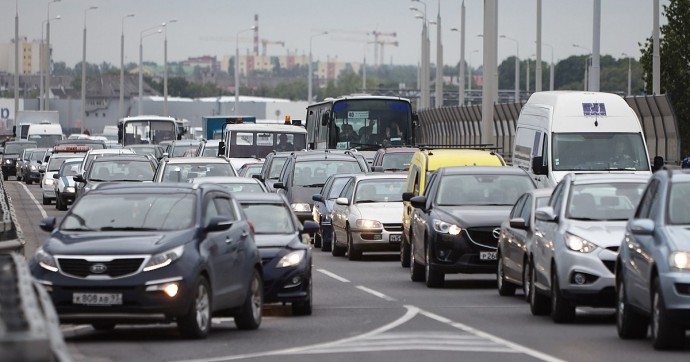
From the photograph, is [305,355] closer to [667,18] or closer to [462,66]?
[667,18]

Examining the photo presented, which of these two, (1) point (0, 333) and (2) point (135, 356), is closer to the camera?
(1) point (0, 333)

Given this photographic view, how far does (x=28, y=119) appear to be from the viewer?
124 m

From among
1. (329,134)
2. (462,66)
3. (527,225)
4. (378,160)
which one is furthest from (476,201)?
(462,66)

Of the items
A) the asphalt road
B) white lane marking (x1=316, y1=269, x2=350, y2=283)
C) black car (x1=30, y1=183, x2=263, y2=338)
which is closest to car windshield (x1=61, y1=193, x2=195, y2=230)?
black car (x1=30, y1=183, x2=263, y2=338)

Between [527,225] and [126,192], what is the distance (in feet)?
16.9

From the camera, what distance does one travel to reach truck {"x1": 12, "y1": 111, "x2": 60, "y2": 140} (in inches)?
4683

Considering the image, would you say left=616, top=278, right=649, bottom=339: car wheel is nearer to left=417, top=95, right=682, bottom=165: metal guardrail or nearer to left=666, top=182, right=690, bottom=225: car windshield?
left=666, top=182, right=690, bottom=225: car windshield

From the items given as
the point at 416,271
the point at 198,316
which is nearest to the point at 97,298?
the point at 198,316

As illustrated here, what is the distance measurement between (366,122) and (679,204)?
37616mm

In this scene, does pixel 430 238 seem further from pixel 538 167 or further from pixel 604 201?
pixel 538 167

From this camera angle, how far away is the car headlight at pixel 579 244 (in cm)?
1809

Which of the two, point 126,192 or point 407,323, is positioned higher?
point 126,192

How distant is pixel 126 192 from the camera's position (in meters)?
17.1

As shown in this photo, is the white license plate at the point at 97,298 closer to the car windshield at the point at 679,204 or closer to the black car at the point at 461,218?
the car windshield at the point at 679,204
